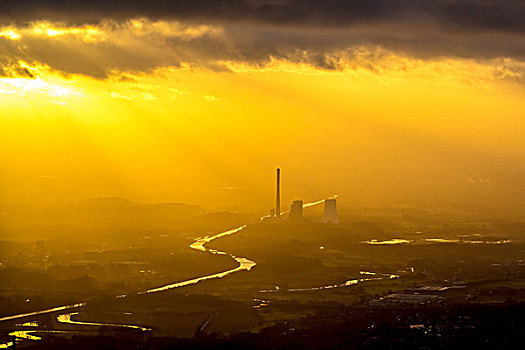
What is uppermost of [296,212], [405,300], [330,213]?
[296,212]

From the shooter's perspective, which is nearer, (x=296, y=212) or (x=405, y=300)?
(x=405, y=300)

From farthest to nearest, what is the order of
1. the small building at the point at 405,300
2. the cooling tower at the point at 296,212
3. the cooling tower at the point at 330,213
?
the cooling tower at the point at 330,213 < the cooling tower at the point at 296,212 < the small building at the point at 405,300

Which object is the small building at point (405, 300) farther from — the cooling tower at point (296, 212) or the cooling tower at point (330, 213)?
the cooling tower at point (330, 213)

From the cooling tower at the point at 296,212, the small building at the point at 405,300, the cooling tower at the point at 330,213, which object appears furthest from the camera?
the cooling tower at the point at 330,213

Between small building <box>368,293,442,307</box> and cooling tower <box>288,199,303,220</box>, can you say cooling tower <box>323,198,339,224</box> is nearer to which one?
cooling tower <box>288,199,303,220</box>

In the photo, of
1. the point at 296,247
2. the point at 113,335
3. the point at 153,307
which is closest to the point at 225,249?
the point at 296,247

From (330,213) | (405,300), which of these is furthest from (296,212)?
(405,300)

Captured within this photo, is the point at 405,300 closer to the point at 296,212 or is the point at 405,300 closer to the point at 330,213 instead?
the point at 296,212

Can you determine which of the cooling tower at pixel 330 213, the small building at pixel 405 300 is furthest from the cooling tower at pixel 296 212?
the small building at pixel 405 300

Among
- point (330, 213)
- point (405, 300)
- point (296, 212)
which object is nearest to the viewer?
point (405, 300)

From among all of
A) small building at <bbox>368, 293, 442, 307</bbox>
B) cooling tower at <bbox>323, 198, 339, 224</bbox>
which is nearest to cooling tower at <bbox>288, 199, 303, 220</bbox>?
cooling tower at <bbox>323, 198, 339, 224</bbox>

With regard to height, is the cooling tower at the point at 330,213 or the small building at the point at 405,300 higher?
the cooling tower at the point at 330,213

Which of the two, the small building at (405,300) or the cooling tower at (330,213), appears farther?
the cooling tower at (330,213)
